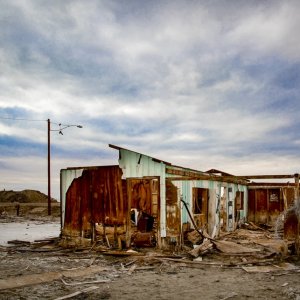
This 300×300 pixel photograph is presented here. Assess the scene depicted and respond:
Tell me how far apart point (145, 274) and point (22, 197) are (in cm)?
5525

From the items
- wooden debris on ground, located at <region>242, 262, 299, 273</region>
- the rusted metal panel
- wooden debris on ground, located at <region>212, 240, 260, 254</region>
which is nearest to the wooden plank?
the rusted metal panel

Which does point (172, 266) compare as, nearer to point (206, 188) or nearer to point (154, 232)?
point (154, 232)

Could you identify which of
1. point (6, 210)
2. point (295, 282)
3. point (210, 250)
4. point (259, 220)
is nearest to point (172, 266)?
point (210, 250)

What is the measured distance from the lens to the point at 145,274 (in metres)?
10.8

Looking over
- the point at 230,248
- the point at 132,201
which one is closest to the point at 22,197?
the point at 132,201

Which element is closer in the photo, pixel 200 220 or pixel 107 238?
pixel 107 238

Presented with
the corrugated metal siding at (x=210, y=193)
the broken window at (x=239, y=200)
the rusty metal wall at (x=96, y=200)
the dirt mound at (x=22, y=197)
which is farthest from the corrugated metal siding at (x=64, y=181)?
the dirt mound at (x=22, y=197)

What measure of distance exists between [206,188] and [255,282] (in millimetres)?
8678

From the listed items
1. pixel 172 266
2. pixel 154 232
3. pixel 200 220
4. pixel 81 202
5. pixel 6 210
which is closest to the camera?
pixel 172 266

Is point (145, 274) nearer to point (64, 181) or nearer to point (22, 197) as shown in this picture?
point (64, 181)

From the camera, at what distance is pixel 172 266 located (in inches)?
463

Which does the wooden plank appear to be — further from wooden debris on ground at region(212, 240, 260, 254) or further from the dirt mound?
the dirt mound

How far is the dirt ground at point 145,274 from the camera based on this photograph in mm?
8750

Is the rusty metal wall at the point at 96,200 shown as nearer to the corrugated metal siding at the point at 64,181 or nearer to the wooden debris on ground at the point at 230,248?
the corrugated metal siding at the point at 64,181
